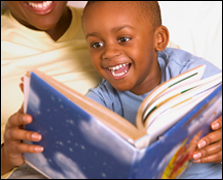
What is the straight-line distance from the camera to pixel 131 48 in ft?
3.86

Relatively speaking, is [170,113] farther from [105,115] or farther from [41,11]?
[41,11]

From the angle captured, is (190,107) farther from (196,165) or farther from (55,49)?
(55,49)

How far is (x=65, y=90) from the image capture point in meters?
0.80

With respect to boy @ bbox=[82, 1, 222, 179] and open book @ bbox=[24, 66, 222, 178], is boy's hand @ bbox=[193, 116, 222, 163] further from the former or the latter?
boy @ bbox=[82, 1, 222, 179]

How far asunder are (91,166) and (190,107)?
0.29 m

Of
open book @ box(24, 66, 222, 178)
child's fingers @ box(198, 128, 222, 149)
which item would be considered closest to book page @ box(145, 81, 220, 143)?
open book @ box(24, 66, 222, 178)

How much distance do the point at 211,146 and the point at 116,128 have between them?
421 mm

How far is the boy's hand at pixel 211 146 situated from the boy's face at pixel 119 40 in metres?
0.35

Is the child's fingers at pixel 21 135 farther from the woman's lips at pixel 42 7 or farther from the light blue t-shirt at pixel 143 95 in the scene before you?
the woman's lips at pixel 42 7

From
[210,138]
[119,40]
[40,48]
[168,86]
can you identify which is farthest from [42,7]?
[210,138]

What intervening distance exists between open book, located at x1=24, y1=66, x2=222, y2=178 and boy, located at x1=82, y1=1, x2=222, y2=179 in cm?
29

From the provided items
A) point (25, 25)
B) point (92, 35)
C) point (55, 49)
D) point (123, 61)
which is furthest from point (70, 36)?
point (123, 61)

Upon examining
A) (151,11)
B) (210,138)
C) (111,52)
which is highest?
(151,11)

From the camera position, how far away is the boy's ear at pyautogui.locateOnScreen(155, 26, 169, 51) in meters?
1.26
